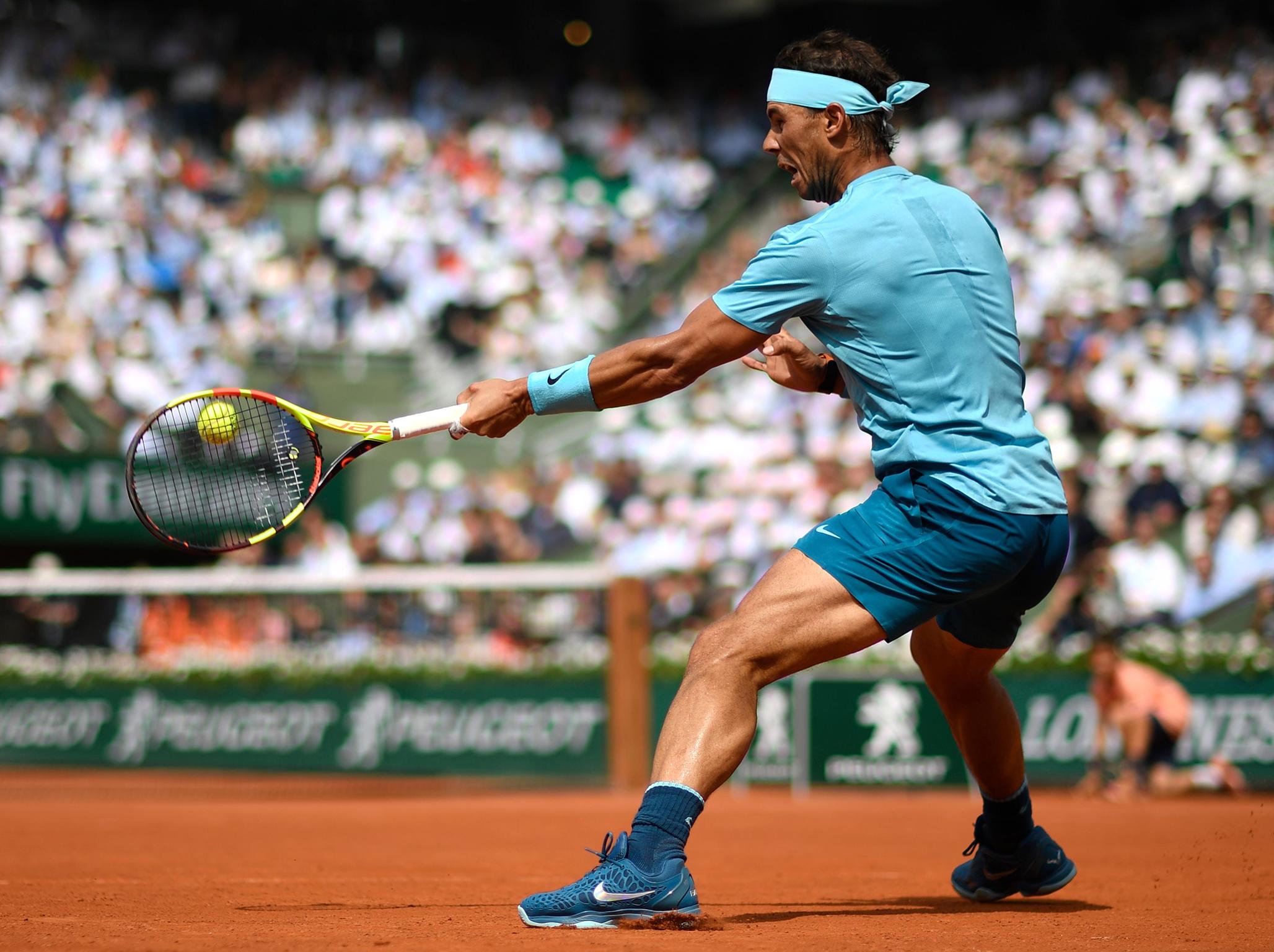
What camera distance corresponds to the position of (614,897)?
169 inches

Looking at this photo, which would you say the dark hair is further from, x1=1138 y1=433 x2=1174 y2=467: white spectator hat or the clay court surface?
x1=1138 y1=433 x2=1174 y2=467: white spectator hat

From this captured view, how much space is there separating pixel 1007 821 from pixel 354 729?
8630 millimetres

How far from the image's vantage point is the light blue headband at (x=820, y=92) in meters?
4.56

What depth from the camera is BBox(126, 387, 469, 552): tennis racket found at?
16.1 feet

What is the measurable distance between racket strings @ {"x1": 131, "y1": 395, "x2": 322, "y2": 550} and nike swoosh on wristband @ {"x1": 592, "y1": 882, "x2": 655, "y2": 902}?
147 cm

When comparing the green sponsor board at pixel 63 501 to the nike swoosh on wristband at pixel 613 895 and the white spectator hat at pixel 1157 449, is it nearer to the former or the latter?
the white spectator hat at pixel 1157 449

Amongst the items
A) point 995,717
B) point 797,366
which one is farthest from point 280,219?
point 995,717

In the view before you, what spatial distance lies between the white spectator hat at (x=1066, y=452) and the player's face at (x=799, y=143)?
9.85m

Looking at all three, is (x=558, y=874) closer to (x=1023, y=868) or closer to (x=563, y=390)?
(x=1023, y=868)

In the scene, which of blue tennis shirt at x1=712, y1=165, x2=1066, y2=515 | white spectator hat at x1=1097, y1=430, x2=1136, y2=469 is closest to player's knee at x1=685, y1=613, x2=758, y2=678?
blue tennis shirt at x1=712, y1=165, x2=1066, y2=515

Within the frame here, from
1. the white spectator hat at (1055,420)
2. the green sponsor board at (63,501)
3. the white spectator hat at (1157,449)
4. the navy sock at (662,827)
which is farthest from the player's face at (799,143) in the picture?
the green sponsor board at (63,501)

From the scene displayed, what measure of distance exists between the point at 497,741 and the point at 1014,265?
25.3 feet

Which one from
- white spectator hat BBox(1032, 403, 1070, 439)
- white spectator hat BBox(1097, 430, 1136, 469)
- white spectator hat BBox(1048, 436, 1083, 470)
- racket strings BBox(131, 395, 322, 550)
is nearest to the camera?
racket strings BBox(131, 395, 322, 550)

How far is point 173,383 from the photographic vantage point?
1788 centimetres
